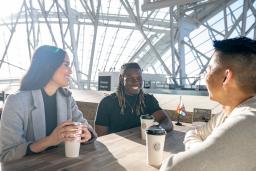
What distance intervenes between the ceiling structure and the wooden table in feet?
24.4

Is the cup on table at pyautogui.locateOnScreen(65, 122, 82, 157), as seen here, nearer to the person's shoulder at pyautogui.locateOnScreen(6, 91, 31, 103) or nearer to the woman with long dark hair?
the woman with long dark hair

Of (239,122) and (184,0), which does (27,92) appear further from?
Answer: (184,0)

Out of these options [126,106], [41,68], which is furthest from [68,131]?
[126,106]

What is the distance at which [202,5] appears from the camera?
14453 millimetres

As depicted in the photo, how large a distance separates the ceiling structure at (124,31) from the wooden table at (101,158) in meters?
7.45

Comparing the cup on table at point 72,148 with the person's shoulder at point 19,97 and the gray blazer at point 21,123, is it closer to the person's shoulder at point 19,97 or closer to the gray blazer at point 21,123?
the gray blazer at point 21,123

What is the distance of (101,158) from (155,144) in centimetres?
30

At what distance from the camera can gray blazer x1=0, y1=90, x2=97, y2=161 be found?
176cm

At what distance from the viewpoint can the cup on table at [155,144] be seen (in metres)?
1.57

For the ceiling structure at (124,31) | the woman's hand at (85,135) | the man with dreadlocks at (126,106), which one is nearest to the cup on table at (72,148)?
the woman's hand at (85,135)

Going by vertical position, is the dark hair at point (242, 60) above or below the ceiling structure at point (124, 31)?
below

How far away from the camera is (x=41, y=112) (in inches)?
82.0

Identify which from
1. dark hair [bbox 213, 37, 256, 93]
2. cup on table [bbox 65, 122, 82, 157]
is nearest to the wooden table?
cup on table [bbox 65, 122, 82, 157]

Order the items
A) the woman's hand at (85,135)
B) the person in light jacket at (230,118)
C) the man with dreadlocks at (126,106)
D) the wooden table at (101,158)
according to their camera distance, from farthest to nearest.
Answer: the man with dreadlocks at (126,106)
the woman's hand at (85,135)
the wooden table at (101,158)
the person in light jacket at (230,118)
